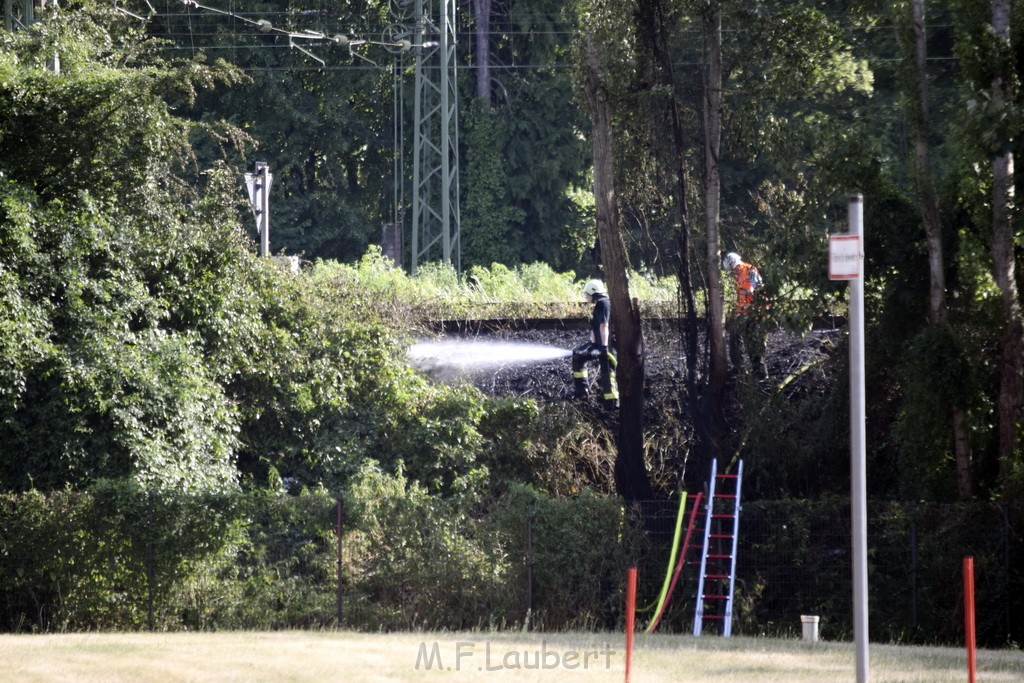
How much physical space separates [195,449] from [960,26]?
12.3 metres

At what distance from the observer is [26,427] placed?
1864cm

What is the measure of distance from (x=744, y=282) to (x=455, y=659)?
10.6 m

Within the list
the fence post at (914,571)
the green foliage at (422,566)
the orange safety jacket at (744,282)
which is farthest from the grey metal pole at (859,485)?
the orange safety jacket at (744,282)

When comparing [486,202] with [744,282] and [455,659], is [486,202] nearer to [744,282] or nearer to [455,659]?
[744,282]

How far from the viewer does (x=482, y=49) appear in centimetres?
4597

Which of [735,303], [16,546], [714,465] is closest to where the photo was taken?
[16,546]

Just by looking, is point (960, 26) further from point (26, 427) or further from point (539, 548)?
point (26, 427)

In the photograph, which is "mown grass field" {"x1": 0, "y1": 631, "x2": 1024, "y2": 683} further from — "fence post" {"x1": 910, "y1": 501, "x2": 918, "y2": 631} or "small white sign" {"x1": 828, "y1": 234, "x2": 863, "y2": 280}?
"small white sign" {"x1": 828, "y1": 234, "x2": 863, "y2": 280}

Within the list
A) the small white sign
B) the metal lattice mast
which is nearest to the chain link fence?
the small white sign

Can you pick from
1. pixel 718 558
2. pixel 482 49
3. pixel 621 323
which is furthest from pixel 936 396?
pixel 482 49

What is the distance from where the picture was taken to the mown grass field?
11672mm

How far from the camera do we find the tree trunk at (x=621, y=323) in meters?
21.7

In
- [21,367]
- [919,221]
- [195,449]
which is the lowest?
[195,449]

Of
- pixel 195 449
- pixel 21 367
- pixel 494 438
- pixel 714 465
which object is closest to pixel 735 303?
pixel 714 465
